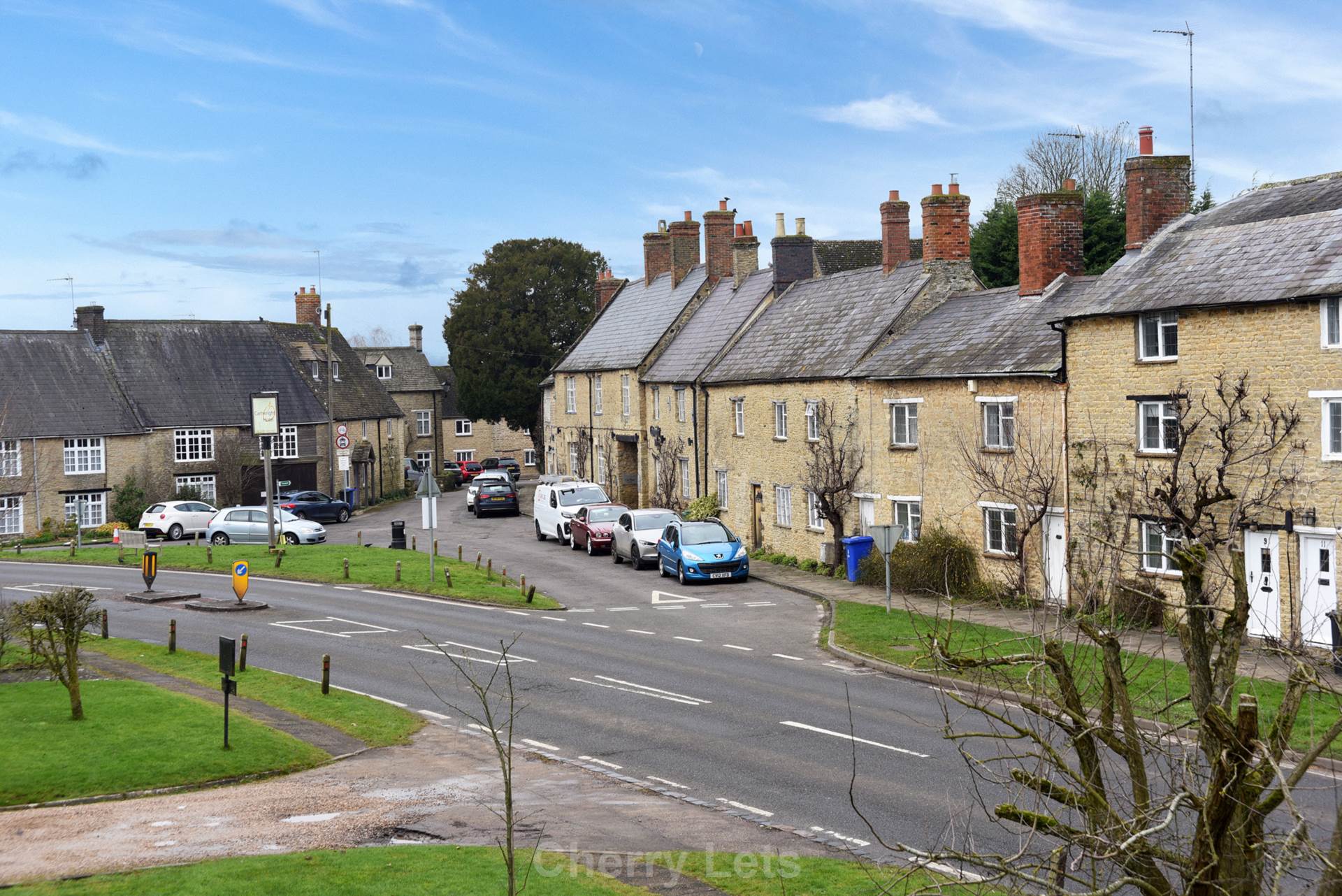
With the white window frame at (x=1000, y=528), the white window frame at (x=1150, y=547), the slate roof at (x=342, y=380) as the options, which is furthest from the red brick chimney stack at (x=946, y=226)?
the slate roof at (x=342, y=380)

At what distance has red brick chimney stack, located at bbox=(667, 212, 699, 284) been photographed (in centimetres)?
5556

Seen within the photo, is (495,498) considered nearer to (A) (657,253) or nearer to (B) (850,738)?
(A) (657,253)

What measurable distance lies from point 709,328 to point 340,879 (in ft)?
126

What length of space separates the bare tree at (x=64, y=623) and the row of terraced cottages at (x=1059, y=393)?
1432cm

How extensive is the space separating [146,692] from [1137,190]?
24.3 metres

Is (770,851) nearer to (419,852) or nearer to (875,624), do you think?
(419,852)

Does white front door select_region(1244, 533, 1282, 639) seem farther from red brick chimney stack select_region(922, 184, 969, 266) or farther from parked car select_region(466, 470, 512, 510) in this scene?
parked car select_region(466, 470, 512, 510)

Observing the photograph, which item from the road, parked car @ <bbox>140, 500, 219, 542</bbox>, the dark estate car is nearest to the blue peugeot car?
the road

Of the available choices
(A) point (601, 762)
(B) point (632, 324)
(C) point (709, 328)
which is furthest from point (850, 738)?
(B) point (632, 324)

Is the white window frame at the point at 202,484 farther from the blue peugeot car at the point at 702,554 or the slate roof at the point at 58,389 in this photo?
the blue peugeot car at the point at 702,554

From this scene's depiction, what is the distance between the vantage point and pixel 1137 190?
29406mm

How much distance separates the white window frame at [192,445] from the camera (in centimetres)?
5834

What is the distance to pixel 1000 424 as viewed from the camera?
2981cm

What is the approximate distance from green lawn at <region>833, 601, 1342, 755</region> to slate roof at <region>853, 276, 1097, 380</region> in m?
6.54
